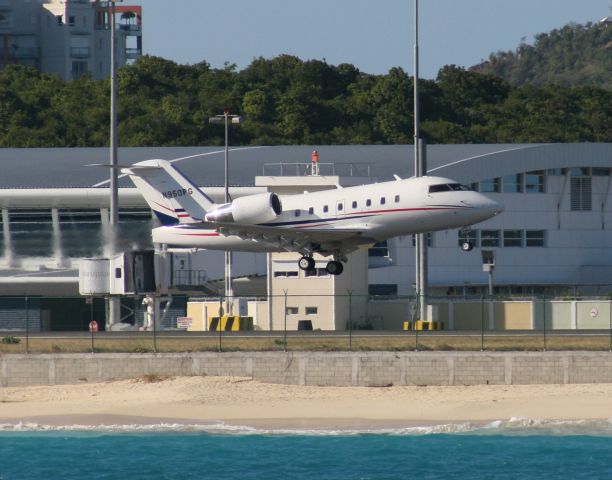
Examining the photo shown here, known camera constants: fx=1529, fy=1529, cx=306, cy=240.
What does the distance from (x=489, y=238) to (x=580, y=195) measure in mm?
7545

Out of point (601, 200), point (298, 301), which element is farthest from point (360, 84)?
point (298, 301)

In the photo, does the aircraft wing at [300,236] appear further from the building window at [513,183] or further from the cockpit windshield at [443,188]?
the building window at [513,183]

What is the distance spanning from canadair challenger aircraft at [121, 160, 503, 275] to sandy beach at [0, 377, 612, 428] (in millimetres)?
8845

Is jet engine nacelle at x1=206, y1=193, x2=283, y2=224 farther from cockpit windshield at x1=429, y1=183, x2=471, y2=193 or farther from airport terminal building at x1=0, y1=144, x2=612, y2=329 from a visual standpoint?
airport terminal building at x1=0, y1=144, x2=612, y2=329

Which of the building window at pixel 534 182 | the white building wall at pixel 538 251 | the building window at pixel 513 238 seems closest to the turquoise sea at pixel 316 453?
the white building wall at pixel 538 251

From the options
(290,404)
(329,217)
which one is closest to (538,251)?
(329,217)

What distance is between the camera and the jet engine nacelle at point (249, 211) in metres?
66.6

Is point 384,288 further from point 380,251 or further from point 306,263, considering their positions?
point 306,263

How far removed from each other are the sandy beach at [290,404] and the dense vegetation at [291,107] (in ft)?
283

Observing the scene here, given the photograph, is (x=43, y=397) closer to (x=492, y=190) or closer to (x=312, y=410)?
(x=312, y=410)

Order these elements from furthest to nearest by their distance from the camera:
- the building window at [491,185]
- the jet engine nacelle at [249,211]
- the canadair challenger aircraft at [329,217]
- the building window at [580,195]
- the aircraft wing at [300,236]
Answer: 1. the building window at [580,195]
2. the building window at [491,185]
3. the jet engine nacelle at [249,211]
4. the aircraft wing at [300,236]
5. the canadair challenger aircraft at [329,217]

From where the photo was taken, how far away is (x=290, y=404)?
56.8 metres

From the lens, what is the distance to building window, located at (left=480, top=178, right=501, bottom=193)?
329 ft

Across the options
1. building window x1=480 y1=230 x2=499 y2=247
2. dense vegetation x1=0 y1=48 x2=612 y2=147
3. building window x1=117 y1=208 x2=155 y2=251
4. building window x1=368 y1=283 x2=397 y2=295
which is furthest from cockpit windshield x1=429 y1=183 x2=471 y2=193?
dense vegetation x1=0 y1=48 x2=612 y2=147
